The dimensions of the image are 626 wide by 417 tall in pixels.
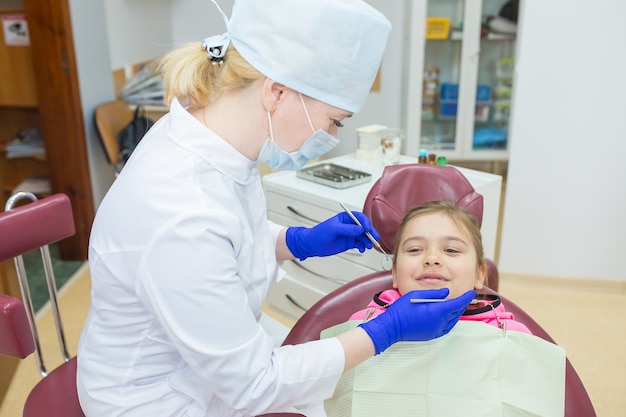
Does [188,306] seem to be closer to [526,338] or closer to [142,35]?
[526,338]

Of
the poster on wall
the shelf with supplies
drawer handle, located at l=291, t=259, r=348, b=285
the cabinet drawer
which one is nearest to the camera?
the shelf with supplies

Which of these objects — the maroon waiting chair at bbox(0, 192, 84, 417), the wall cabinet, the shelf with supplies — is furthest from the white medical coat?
the wall cabinet

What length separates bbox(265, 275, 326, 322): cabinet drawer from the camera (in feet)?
7.46

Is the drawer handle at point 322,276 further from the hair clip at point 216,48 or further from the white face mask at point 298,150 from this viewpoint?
the hair clip at point 216,48

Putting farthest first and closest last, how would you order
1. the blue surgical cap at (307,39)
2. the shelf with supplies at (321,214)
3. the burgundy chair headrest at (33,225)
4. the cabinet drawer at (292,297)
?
the cabinet drawer at (292,297) → the shelf with supplies at (321,214) → the burgundy chair headrest at (33,225) → the blue surgical cap at (307,39)

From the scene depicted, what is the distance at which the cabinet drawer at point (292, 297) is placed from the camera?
227cm

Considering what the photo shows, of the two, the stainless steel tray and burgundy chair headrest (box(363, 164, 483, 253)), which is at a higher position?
burgundy chair headrest (box(363, 164, 483, 253))

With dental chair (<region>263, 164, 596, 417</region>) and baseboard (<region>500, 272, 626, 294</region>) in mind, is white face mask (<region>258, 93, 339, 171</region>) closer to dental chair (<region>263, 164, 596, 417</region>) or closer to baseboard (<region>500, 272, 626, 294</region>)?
dental chair (<region>263, 164, 596, 417</region>)

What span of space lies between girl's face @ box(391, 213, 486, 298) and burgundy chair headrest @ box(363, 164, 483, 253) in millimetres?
90

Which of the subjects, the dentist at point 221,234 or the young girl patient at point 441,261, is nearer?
the dentist at point 221,234

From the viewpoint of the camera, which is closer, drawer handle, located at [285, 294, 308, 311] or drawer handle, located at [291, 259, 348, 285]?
drawer handle, located at [291, 259, 348, 285]

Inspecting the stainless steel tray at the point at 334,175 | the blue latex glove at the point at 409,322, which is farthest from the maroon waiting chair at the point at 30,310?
the stainless steel tray at the point at 334,175

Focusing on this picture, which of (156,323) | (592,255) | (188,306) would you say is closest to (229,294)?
(188,306)

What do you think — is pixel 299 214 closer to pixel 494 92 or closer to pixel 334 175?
pixel 334 175
